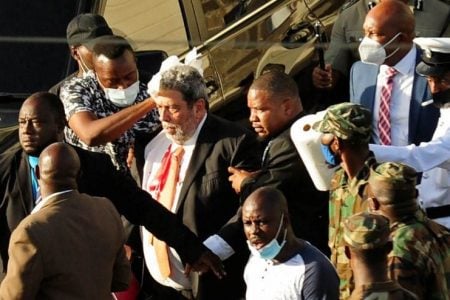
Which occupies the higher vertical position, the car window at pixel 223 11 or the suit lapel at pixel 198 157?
the car window at pixel 223 11

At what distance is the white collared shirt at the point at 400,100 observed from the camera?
7.70m

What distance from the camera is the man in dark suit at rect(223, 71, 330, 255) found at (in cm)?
750

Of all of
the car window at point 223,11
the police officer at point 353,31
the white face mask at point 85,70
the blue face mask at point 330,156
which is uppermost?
the white face mask at point 85,70

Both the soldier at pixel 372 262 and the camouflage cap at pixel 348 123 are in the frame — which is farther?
the camouflage cap at pixel 348 123

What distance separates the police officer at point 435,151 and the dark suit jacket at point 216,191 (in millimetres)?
831

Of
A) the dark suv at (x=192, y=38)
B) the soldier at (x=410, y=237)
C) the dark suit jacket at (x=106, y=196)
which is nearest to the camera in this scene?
A: the soldier at (x=410, y=237)

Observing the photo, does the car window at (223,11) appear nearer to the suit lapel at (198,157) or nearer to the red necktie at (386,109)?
the suit lapel at (198,157)

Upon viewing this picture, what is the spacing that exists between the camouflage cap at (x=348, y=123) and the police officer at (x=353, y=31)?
172cm

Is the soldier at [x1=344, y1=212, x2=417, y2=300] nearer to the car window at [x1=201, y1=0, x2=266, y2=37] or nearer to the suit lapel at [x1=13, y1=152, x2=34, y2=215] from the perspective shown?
the suit lapel at [x1=13, y1=152, x2=34, y2=215]

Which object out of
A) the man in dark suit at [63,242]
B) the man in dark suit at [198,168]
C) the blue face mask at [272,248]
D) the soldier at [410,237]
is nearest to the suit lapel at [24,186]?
the man in dark suit at [198,168]

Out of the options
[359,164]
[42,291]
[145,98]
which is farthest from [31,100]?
[359,164]

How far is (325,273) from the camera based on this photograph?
6.56 m

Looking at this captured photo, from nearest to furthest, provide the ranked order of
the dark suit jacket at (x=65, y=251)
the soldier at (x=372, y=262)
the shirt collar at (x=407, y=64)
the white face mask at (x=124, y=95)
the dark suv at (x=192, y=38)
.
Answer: the soldier at (x=372, y=262) → the dark suit jacket at (x=65, y=251) → the shirt collar at (x=407, y=64) → the white face mask at (x=124, y=95) → the dark suv at (x=192, y=38)

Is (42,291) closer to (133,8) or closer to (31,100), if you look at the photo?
(31,100)
